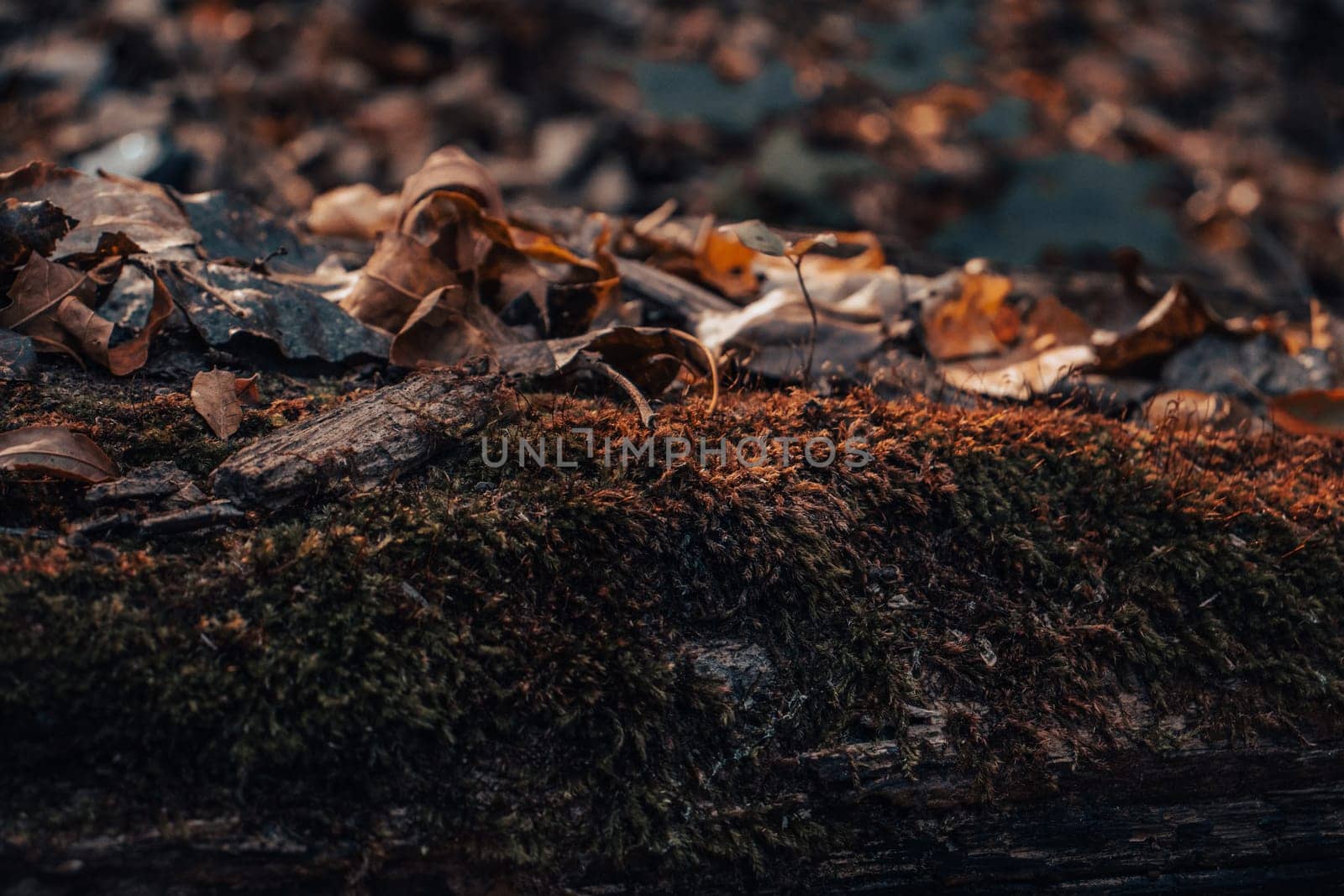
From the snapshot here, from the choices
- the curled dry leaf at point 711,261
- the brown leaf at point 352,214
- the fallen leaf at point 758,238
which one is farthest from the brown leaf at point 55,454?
the curled dry leaf at point 711,261

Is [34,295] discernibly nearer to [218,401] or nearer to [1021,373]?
[218,401]

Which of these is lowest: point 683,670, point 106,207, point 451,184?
point 683,670

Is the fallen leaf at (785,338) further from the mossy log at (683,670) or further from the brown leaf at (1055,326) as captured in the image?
the brown leaf at (1055,326)

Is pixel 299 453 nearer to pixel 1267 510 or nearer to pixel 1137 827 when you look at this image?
pixel 1137 827

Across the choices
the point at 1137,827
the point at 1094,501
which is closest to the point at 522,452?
the point at 1094,501

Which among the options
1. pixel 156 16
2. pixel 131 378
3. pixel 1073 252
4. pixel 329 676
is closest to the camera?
pixel 329 676

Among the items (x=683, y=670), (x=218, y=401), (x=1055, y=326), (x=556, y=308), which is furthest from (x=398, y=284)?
(x=1055, y=326)
